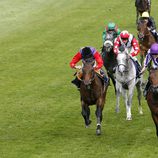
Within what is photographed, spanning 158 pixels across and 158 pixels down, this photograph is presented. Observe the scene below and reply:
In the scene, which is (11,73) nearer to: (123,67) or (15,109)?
(15,109)

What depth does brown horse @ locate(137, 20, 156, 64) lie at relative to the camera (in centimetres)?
2284

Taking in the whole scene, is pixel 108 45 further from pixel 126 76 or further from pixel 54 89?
pixel 54 89

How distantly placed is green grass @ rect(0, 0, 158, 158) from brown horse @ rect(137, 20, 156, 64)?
7.78 ft

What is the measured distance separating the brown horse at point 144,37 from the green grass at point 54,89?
7.78ft

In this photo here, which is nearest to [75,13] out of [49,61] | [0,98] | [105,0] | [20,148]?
[105,0]

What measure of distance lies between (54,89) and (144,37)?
4.20 metres

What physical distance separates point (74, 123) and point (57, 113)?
1.67 metres

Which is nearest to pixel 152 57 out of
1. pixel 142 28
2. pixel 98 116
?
pixel 98 116

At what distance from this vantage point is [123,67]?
1727cm

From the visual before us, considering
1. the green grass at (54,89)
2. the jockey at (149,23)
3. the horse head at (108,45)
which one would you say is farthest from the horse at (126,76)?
the jockey at (149,23)

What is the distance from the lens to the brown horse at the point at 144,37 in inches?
899

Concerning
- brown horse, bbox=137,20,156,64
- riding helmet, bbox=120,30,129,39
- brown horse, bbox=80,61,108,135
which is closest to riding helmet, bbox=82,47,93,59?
brown horse, bbox=80,61,108,135

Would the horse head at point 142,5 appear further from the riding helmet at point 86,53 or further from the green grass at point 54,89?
the riding helmet at point 86,53

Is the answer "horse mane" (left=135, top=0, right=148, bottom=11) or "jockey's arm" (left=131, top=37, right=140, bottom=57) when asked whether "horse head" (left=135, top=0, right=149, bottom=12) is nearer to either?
"horse mane" (left=135, top=0, right=148, bottom=11)
